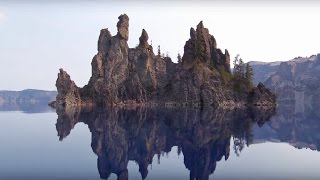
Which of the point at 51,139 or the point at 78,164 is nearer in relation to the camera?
the point at 78,164

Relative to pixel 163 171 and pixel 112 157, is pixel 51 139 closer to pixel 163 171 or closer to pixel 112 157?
pixel 112 157

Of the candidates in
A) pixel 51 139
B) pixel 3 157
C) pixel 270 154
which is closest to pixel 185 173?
pixel 270 154

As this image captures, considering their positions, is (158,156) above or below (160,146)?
below

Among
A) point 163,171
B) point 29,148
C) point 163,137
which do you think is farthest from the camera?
point 163,137

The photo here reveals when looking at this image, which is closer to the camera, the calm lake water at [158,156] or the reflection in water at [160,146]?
the calm lake water at [158,156]

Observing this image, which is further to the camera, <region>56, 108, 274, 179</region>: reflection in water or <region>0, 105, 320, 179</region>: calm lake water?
<region>56, 108, 274, 179</region>: reflection in water

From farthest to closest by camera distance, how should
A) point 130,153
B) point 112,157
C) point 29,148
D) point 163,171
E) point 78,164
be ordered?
1. point 29,148
2. point 130,153
3. point 112,157
4. point 78,164
5. point 163,171

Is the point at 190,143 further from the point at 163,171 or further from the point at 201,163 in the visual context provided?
the point at 163,171

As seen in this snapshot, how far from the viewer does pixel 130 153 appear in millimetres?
52281

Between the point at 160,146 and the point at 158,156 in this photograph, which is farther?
the point at 160,146

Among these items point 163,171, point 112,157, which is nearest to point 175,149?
point 112,157

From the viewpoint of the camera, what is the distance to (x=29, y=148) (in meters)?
58.5

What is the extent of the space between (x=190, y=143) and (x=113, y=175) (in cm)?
2617

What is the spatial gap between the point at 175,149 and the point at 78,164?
16751 mm
